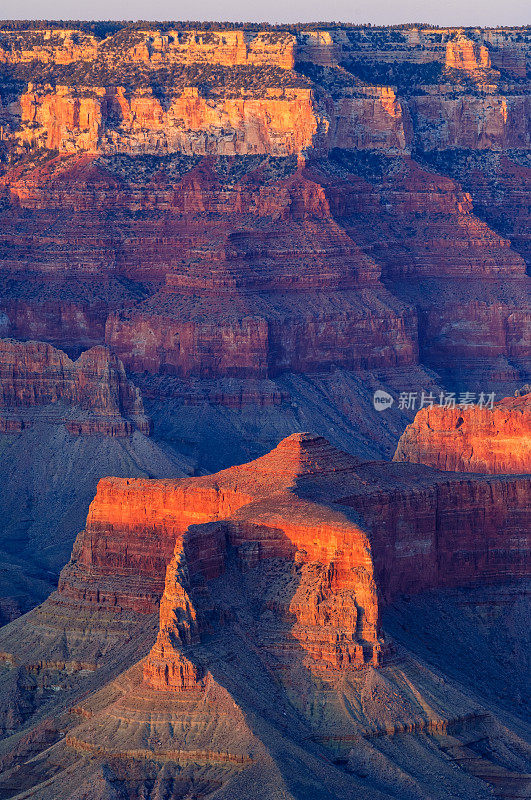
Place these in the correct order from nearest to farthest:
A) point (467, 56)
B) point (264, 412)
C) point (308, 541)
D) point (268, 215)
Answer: point (308, 541) < point (264, 412) < point (268, 215) < point (467, 56)

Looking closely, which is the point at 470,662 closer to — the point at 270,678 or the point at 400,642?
the point at 400,642

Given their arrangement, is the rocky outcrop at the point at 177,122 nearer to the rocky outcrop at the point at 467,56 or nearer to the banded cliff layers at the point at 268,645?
the rocky outcrop at the point at 467,56

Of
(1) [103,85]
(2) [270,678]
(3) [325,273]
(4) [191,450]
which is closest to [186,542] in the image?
(2) [270,678]

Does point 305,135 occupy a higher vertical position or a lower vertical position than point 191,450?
higher

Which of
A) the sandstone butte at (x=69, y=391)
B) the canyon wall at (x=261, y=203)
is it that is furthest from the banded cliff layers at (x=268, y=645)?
the canyon wall at (x=261, y=203)

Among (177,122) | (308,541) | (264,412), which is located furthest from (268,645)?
(177,122)

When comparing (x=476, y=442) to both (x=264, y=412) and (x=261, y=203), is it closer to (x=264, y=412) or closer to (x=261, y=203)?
(x=264, y=412)

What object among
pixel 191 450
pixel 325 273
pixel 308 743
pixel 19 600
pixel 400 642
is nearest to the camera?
pixel 308 743
